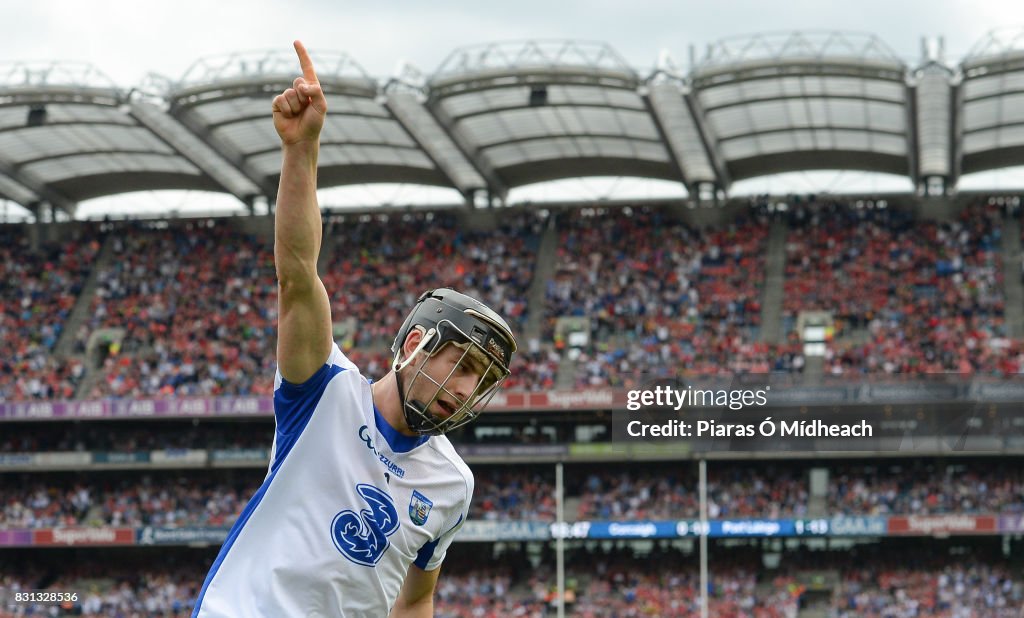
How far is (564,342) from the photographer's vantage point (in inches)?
1375

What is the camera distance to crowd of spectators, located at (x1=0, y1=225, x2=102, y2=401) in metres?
36.0

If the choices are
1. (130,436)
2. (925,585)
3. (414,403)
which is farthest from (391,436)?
(130,436)

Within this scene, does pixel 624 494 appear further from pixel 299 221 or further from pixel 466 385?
pixel 299 221

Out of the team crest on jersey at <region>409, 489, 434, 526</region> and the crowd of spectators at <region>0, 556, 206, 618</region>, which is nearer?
the team crest on jersey at <region>409, 489, 434, 526</region>

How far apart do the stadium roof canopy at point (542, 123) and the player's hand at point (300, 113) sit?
27.6m

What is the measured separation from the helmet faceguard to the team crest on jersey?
188 millimetres

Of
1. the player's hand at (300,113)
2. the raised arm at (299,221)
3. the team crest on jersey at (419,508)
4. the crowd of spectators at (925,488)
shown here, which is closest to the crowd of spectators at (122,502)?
the crowd of spectators at (925,488)

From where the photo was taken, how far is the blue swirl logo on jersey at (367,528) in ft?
11.1

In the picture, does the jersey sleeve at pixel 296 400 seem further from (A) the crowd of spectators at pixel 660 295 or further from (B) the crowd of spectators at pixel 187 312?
(B) the crowd of spectators at pixel 187 312

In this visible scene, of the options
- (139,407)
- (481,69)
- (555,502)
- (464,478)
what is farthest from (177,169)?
(464,478)

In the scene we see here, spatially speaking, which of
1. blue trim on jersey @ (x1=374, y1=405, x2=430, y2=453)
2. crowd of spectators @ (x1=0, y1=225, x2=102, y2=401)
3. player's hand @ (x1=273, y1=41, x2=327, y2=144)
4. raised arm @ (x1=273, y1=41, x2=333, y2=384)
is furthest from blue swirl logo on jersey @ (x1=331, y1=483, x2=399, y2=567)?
crowd of spectators @ (x1=0, y1=225, x2=102, y2=401)

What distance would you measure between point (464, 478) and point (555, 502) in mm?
30088

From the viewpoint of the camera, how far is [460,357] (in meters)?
3.41

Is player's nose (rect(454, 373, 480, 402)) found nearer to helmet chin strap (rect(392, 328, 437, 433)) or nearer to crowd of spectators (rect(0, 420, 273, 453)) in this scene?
helmet chin strap (rect(392, 328, 437, 433))
